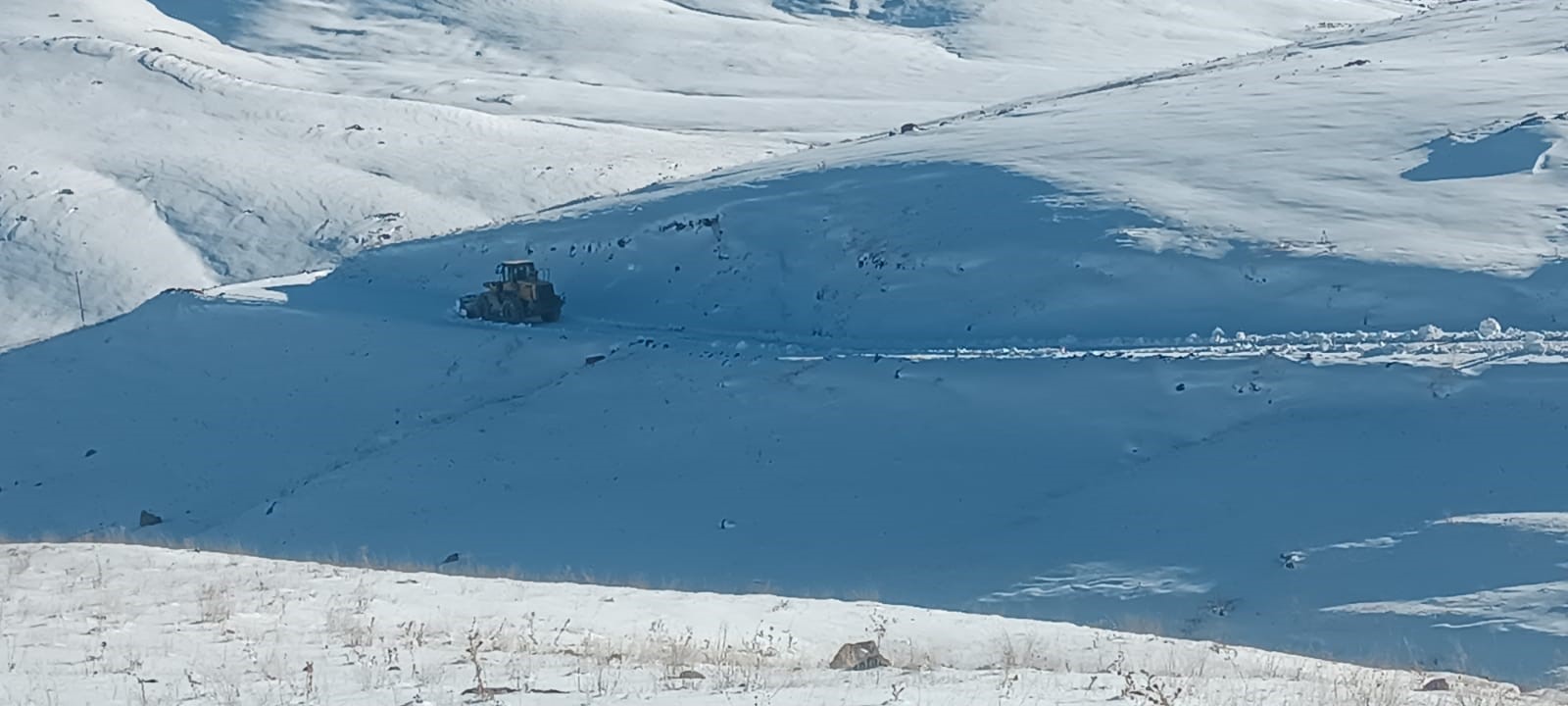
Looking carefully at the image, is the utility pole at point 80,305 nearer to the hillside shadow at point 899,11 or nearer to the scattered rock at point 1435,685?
the scattered rock at point 1435,685

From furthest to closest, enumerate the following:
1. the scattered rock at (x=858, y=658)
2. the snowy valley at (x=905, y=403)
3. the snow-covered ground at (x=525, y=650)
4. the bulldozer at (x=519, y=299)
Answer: the bulldozer at (x=519, y=299)
the snowy valley at (x=905, y=403)
the scattered rock at (x=858, y=658)
the snow-covered ground at (x=525, y=650)

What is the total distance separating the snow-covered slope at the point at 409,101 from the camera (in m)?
46.4

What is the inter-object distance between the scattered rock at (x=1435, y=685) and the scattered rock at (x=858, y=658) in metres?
3.31

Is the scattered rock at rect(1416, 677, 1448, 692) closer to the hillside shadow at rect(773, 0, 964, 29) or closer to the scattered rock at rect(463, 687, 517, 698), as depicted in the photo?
the scattered rock at rect(463, 687, 517, 698)

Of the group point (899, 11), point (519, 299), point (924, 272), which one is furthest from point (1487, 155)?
point (899, 11)

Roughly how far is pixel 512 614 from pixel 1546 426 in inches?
486

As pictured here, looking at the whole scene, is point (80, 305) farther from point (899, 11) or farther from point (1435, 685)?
point (899, 11)

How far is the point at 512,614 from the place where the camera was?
14.0 m

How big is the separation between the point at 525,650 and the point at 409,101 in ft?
180

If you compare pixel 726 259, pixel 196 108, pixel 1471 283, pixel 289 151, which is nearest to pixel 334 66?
pixel 196 108

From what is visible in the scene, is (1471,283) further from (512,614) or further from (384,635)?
(384,635)

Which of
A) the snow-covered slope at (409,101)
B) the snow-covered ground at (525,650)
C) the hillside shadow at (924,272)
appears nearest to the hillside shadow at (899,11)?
the snow-covered slope at (409,101)

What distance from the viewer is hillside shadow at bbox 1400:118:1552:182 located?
29234mm

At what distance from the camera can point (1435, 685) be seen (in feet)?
37.0
